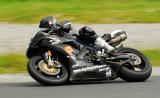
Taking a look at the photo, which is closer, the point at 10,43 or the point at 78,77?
the point at 78,77

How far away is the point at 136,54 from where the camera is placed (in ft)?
38.5

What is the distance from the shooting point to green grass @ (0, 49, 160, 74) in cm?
1314

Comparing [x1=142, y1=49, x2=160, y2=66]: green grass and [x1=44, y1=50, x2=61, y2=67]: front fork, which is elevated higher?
[x1=44, y1=50, x2=61, y2=67]: front fork

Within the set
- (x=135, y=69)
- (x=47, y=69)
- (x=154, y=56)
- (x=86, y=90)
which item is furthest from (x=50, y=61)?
(x=154, y=56)

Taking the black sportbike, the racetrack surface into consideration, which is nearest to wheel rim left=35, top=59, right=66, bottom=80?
the black sportbike

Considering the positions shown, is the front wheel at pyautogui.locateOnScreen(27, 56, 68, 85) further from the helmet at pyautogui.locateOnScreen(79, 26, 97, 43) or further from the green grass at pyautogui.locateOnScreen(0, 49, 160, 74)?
the green grass at pyautogui.locateOnScreen(0, 49, 160, 74)

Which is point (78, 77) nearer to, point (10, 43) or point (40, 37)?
point (40, 37)

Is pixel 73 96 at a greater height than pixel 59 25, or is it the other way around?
pixel 59 25

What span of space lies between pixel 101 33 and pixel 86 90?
8451mm

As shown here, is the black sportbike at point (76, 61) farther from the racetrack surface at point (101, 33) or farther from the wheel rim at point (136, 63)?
the racetrack surface at point (101, 33)

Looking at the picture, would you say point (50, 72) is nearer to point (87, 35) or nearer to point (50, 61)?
point (50, 61)

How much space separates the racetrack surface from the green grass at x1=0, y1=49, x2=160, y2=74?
153 cm
